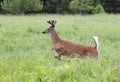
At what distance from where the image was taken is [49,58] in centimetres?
968

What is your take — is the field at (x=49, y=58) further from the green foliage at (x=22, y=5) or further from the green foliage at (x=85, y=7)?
the green foliage at (x=85, y=7)

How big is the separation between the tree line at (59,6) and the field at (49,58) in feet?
94.3

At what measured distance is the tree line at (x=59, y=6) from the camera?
4809 cm

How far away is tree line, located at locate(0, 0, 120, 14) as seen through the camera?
158 feet

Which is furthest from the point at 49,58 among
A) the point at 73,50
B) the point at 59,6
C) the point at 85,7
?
the point at 59,6

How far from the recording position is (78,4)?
171ft

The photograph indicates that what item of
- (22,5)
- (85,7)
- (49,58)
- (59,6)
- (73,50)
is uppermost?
(73,50)

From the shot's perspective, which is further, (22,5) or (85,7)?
(85,7)

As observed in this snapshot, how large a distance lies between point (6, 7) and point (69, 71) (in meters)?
43.5

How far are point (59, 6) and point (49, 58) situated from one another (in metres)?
49.4

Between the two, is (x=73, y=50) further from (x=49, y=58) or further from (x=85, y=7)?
(x=85, y=7)

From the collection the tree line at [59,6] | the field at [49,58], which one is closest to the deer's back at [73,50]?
the field at [49,58]

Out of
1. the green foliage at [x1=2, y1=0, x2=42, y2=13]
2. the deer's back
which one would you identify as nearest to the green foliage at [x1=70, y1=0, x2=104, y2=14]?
the green foliage at [x1=2, y1=0, x2=42, y2=13]

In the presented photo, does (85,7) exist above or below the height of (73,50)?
below
